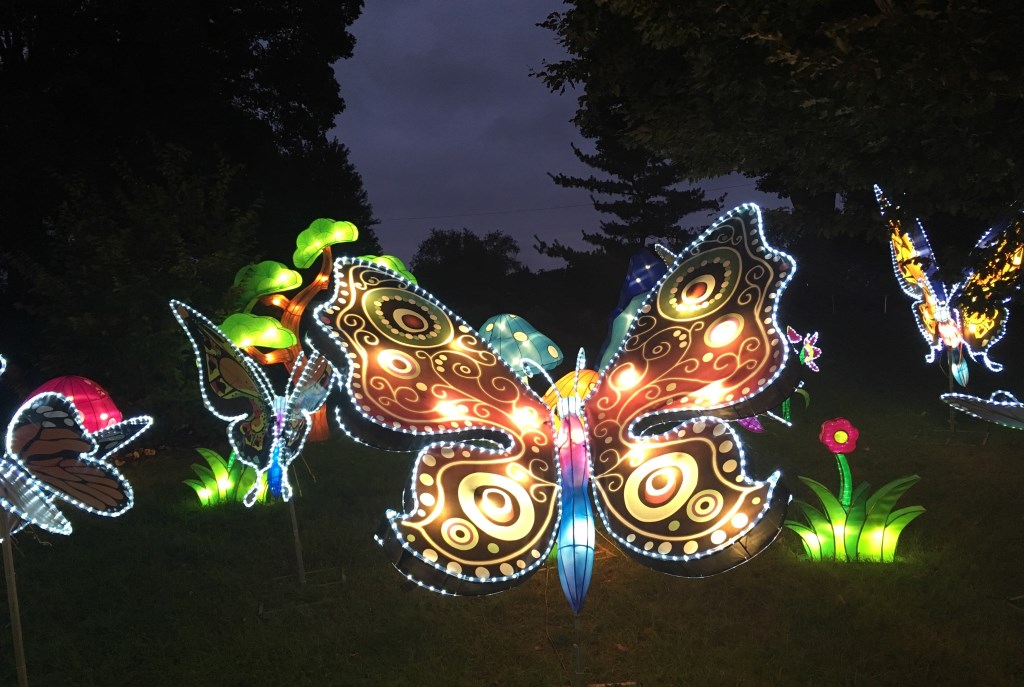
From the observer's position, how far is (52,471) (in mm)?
3248

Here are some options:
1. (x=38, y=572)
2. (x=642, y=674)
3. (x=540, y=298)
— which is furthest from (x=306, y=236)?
(x=540, y=298)

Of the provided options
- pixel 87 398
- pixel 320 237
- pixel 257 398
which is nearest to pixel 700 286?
pixel 257 398

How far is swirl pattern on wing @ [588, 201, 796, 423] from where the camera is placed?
2936 mm

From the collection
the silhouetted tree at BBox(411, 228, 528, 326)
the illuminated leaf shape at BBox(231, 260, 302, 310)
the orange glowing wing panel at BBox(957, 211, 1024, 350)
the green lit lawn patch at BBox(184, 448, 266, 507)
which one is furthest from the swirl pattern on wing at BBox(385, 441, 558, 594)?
the silhouetted tree at BBox(411, 228, 528, 326)

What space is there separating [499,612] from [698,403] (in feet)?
7.87

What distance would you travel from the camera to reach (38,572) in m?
6.05

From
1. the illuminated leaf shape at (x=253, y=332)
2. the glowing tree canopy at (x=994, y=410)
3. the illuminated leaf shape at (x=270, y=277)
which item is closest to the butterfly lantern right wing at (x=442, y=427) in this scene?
the glowing tree canopy at (x=994, y=410)

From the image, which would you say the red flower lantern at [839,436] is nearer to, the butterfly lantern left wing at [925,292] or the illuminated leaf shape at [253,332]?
the butterfly lantern left wing at [925,292]

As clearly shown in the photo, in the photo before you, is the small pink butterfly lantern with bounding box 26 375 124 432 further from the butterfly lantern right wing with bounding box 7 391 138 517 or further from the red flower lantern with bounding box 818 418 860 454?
the red flower lantern with bounding box 818 418 860 454

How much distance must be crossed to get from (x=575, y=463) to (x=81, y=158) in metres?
12.3

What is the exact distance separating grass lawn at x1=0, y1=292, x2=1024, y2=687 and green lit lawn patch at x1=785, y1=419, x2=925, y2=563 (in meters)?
0.13

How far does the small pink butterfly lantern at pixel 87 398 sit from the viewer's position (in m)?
6.93

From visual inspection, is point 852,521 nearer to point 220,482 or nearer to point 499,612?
point 499,612

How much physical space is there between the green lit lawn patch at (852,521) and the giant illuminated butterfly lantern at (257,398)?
3368mm
